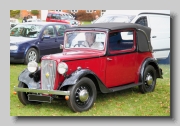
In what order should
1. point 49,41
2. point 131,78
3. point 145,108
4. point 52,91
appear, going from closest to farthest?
1. point 52,91
2. point 145,108
3. point 131,78
4. point 49,41

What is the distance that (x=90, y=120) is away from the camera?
8312mm

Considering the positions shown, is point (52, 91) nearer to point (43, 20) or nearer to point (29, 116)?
point (29, 116)

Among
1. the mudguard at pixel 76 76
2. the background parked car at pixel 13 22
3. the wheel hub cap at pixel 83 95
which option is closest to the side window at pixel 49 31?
the background parked car at pixel 13 22

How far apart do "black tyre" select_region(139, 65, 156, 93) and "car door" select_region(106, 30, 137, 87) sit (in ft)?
1.12

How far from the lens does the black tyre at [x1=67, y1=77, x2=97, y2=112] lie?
26.6 ft

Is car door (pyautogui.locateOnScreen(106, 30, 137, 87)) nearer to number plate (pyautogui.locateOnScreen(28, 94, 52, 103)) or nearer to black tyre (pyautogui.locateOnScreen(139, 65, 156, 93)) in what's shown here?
black tyre (pyautogui.locateOnScreen(139, 65, 156, 93))

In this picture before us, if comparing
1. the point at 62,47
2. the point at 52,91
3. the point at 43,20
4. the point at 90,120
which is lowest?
the point at 90,120

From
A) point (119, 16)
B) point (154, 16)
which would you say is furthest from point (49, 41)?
point (154, 16)

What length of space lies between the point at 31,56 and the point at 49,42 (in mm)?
573

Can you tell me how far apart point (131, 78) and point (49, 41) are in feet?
7.25

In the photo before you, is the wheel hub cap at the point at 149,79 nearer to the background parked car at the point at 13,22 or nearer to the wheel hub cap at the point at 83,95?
the wheel hub cap at the point at 83,95

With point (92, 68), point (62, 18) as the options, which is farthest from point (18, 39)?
point (92, 68)

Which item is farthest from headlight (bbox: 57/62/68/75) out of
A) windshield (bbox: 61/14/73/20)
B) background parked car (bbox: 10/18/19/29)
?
background parked car (bbox: 10/18/19/29)

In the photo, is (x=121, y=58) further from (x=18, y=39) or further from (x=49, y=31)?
(x=18, y=39)
